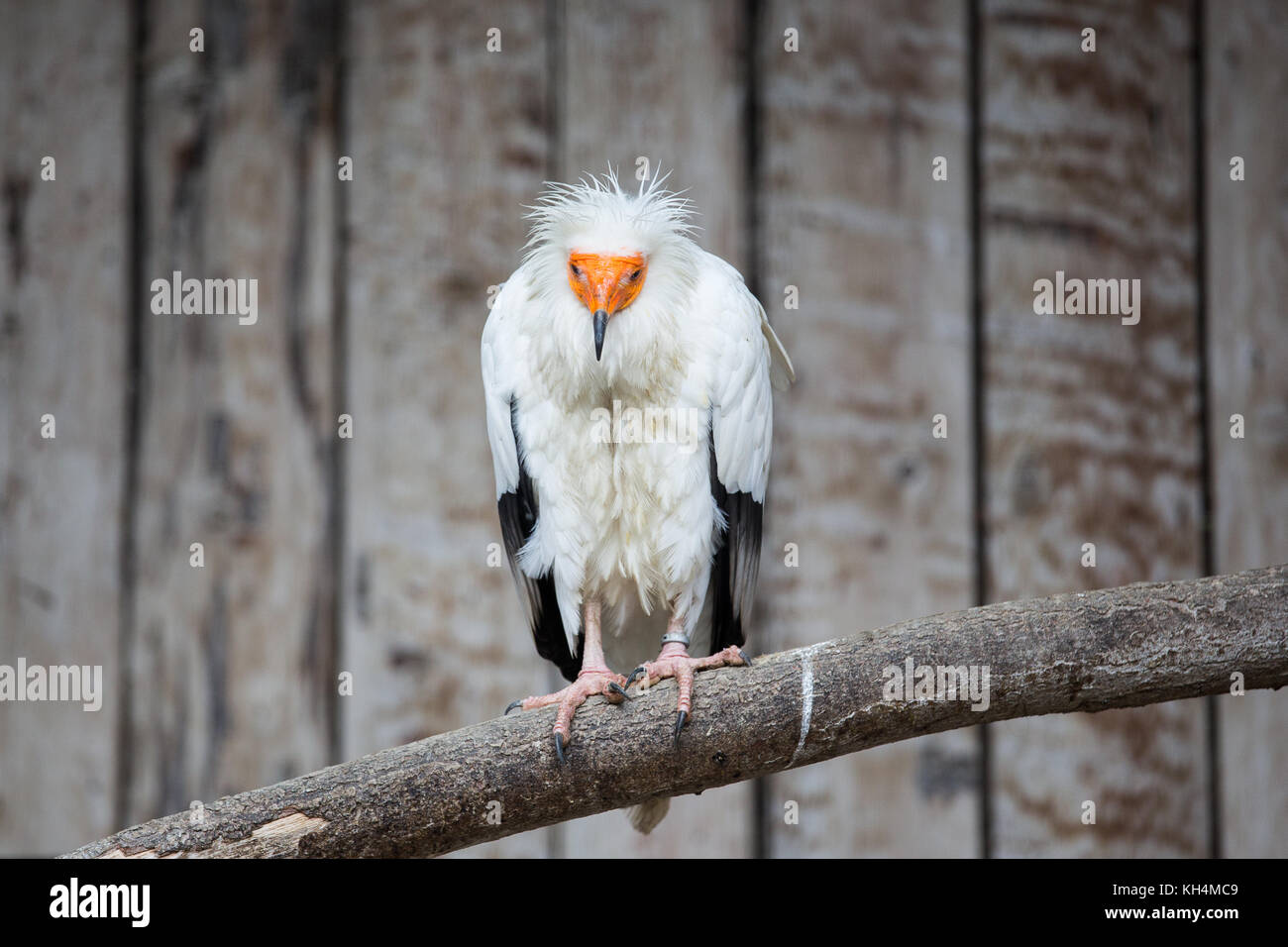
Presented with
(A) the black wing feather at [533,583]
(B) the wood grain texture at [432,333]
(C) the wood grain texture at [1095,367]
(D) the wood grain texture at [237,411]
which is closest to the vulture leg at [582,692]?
(A) the black wing feather at [533,583]

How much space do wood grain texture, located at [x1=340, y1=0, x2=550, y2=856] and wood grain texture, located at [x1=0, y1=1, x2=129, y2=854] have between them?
652 mm

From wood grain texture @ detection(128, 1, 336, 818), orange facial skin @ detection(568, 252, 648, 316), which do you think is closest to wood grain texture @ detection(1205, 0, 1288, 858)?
orange facial skin @ detection(568, 252, 648, 316)

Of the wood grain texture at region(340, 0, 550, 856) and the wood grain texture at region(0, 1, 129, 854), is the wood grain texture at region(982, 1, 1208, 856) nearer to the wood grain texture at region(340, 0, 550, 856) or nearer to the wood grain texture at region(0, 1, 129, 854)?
the wood grain texture at region(340, 0, 550, 856)

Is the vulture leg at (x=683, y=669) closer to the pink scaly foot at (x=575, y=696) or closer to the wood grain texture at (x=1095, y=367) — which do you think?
the pink scaly foot at (x=575, y=696)

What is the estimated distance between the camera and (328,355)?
129 inches

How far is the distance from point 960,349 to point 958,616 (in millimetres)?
1279

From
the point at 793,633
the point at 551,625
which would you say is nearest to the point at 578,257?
the point at 551,625

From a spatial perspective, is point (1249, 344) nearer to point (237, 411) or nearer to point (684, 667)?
point (684, 667)

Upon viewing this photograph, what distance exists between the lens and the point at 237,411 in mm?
3303

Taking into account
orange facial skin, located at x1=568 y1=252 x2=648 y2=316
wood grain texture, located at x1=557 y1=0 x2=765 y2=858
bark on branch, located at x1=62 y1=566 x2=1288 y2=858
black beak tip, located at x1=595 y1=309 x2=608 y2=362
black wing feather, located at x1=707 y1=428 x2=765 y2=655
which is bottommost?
bark on branch, located at x1=62 y1=566 x2=1288 y2=858

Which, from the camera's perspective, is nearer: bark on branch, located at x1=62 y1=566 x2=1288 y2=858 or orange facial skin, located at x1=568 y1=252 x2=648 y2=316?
bark on branch, located at x1=62 y1=566 x2=1288 y2=858

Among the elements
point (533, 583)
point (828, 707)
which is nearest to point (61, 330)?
point (533, 583)

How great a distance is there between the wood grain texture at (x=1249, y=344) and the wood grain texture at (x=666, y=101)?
135 cm

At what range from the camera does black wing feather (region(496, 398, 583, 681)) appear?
290 centimetres
